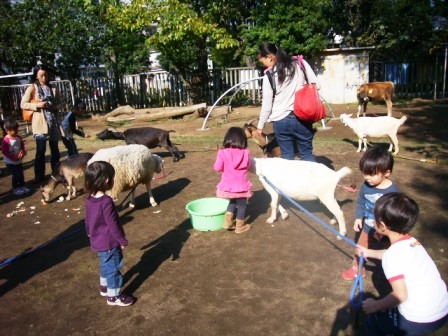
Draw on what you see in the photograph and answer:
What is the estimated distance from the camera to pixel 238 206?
4910 mm

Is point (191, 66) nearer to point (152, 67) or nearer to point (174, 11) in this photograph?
point (174, 11)

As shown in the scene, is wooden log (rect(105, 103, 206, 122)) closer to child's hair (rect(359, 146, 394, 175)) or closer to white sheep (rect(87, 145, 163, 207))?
white sheep (rect(87, 145, 163, 207))

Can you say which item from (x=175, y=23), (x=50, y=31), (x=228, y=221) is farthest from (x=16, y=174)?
(x=50, y=31)

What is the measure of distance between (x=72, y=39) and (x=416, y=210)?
19.8 meters

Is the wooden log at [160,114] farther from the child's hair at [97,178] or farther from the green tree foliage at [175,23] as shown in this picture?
the child's hair at [97,178]

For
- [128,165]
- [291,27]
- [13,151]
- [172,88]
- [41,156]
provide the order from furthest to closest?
1. [172,88]
2. [291,27]
3. [41,156]
4. [13,151]
5. [128,165]

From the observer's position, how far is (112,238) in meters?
3.46

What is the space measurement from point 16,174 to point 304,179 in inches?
211

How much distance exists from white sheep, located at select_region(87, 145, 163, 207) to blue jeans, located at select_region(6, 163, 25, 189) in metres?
2.16

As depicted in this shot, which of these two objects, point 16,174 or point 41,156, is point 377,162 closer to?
point 16,174

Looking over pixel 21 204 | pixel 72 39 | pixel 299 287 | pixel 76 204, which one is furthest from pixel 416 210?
pixel 72 39

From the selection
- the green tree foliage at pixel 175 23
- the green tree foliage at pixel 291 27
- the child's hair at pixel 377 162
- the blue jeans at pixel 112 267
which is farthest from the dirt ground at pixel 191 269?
the green tree foliage at pixel 291 27

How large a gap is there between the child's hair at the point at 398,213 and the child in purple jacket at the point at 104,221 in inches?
84.4

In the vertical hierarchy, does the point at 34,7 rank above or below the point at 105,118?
above
